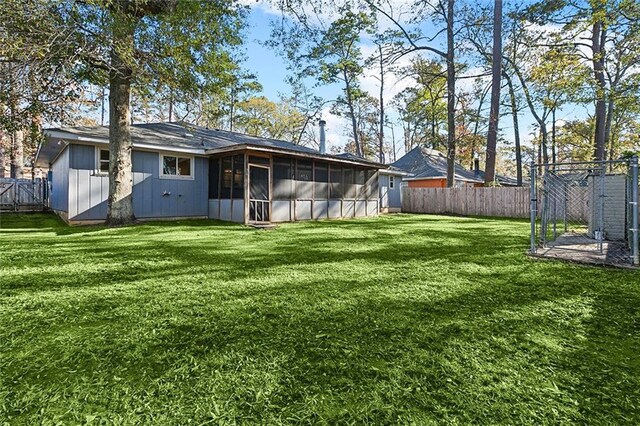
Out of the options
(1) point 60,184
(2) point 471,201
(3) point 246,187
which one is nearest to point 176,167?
(3) point 246,187

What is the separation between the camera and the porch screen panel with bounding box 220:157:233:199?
10281 mm

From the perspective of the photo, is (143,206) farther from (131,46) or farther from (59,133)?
(131,46)

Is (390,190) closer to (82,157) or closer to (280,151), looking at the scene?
(280,151)

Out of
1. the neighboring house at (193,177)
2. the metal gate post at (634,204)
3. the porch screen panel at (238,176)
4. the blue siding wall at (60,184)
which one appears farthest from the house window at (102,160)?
the metal gate post at (634,204)

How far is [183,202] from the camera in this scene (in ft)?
34.2

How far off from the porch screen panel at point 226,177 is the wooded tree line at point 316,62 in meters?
1.72

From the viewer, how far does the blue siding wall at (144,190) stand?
28.0 ft

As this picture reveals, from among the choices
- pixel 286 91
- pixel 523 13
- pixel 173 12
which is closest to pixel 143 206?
pixel 173 12

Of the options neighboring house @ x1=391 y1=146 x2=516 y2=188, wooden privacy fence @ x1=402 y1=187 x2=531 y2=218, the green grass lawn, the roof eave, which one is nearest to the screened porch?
the roof eave

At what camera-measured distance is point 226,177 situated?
10.4m

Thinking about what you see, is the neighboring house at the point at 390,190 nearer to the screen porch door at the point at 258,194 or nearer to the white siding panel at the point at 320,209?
the white siding panel at the point at 320,209

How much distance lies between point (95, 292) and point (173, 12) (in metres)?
7.06

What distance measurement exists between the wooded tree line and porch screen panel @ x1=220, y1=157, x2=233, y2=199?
172cm

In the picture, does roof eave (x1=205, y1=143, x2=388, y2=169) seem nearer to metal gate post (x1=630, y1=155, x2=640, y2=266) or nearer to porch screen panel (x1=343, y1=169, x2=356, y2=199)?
porch screen panel (x1=343, y1=169, x2=356, y2=199)
